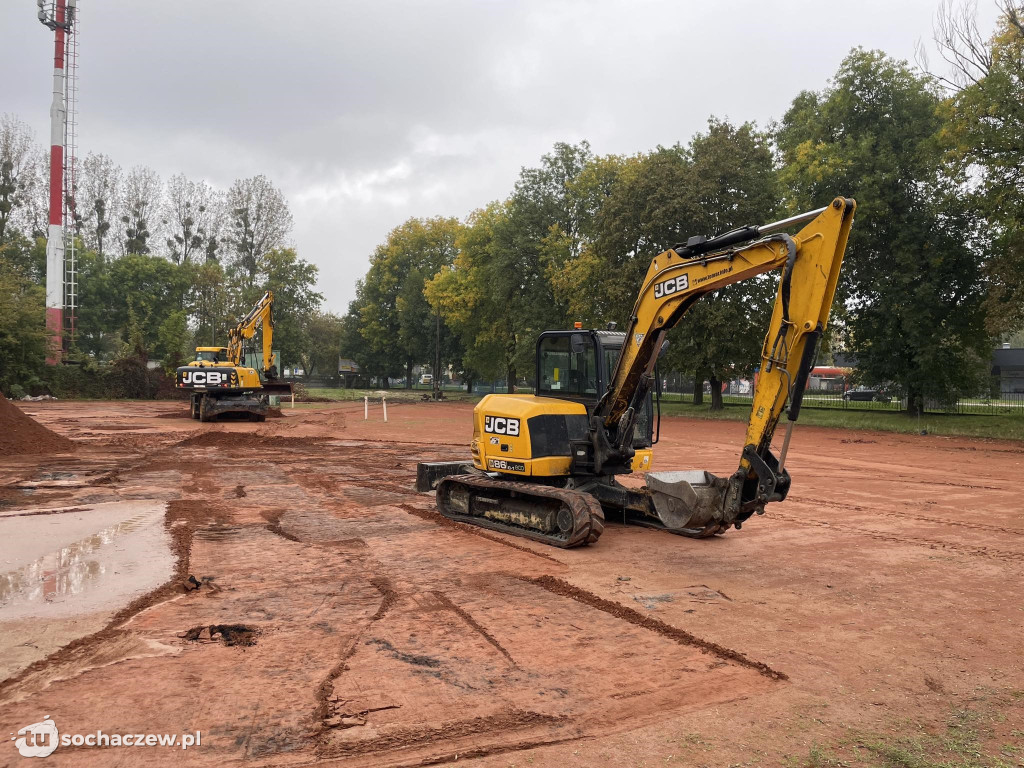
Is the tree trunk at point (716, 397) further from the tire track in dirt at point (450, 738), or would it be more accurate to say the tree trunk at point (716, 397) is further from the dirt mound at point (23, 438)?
the tire track in dirt at point (450, 738)

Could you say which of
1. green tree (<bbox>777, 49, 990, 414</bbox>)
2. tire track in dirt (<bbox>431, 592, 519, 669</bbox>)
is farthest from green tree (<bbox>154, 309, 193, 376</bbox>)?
tire track in dirt (<bbox>431, 592, 519, 669</bbox>)

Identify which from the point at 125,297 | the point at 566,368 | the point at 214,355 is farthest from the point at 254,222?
the point at 566,368

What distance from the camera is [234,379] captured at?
98.7 ft

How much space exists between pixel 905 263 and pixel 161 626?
3144 centimetres

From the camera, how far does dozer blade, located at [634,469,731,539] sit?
27.6ft

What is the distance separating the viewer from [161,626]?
234 inches

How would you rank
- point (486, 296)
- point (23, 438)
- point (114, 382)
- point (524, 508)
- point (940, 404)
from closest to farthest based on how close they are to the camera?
point (524, 508) < point (23, 438) < point (940, 404) < point (114, 382) < point (486, 296)

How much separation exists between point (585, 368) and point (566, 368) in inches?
17.1

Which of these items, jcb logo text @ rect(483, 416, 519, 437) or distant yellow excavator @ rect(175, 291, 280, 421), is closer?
jcb logo text @ rect(483, 416, 519, 437)

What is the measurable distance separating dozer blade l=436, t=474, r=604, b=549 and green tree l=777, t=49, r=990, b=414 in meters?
25.6

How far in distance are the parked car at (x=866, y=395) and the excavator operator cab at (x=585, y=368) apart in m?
28.9

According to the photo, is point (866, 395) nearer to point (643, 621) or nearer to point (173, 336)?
point (643, 621)

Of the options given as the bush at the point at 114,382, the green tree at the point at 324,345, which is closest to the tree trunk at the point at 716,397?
the bush at the point at 114,382

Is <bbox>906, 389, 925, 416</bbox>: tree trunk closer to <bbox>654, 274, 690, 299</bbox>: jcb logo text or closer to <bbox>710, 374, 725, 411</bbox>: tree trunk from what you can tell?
<bbox>710, 374, 725, 411</bbox>: tree trunk
